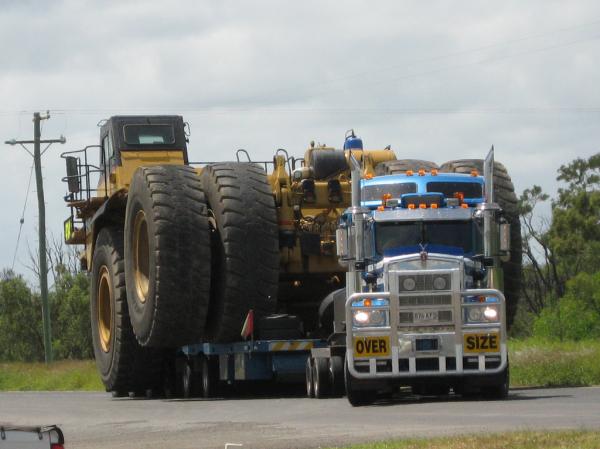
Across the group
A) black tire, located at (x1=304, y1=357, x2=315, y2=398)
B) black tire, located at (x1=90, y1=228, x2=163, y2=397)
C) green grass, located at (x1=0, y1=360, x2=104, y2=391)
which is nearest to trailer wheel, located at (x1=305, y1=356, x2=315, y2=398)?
black tire, located at (x1=304, y1=357, x2=315, y2=398)

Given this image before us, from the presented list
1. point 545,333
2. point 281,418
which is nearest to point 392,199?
point 281,418

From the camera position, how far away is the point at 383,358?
65.4ft

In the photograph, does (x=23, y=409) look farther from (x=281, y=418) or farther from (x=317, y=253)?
(x=281, y=418)

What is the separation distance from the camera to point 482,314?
2008 centimetres

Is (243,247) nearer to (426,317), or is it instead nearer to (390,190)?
(390,190)

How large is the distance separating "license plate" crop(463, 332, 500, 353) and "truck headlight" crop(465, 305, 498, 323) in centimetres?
20

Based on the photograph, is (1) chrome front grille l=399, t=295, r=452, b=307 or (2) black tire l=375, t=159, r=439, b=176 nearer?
(1) chrome front grille l=399, t=295, r=452, b=307

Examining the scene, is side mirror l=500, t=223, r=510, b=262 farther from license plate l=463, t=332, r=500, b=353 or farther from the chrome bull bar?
license plate l=463, t=332, r=500, b=353

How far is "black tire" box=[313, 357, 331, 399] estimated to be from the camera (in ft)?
72.7

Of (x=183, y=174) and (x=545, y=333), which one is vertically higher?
(x=183, y=174)

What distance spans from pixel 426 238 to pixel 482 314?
1376 millimetres

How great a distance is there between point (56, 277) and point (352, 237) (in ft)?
184

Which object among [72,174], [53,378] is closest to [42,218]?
[53,378]

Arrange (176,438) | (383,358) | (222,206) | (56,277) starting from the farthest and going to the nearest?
(56,277) < (222,206) < (383,358) < (176,438)
